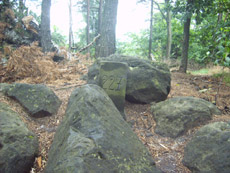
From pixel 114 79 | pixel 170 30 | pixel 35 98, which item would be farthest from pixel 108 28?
pixel 170 30

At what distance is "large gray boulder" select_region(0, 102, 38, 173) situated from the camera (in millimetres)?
1798

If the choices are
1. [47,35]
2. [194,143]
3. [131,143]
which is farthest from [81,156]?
[47,35]

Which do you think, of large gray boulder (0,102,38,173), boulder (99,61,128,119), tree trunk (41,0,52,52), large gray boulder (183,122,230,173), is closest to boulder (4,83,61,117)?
large gray boulder (0,102,38,173)

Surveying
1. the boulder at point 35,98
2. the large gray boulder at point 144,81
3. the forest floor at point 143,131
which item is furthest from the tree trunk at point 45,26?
the boulder at point 35,98

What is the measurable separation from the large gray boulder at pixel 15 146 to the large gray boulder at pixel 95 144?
37 cm

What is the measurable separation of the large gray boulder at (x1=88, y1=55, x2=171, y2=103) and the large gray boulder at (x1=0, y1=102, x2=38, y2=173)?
74.3 inches

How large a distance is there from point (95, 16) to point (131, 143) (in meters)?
21.6

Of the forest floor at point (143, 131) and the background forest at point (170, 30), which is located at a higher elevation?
the background forest at point (170, 30)

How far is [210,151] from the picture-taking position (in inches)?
86.5

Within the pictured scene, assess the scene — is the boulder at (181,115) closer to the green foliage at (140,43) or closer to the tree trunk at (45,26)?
the tree trunk at (45,26)

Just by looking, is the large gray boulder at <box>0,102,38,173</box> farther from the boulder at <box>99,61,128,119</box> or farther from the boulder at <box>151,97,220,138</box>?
the boulder at <box>151,97,220,138</box>

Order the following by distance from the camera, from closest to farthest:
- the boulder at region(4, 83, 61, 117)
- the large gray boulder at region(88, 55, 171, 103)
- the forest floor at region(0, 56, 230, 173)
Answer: the forest floor at region(0, 56, 230, 173)
the boulder at region(4, 83, 61, 117)
the large gray boulder at region(88, 55, 171, 103)

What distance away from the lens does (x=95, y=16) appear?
21438mm

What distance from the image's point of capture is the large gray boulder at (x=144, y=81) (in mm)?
3773
